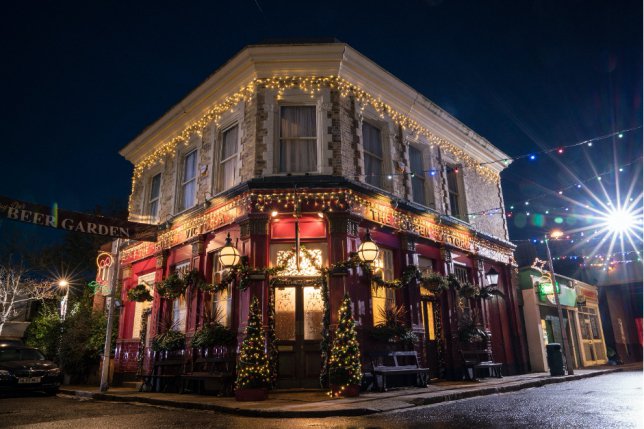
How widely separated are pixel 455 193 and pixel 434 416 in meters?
11.8

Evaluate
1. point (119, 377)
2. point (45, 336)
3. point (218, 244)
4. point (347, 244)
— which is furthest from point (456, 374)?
point (45, 336)

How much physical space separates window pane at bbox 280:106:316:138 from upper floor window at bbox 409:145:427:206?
4.36 m

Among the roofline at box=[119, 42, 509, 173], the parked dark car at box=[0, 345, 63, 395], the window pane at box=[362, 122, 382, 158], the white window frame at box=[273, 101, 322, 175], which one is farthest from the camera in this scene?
the window pane at box=[362, 122, 382, 158]

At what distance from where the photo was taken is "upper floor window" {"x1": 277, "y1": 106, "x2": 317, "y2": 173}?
13023 millimetres

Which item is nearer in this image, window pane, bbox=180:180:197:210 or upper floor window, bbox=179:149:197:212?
window pane, bbox=180:180:197:210

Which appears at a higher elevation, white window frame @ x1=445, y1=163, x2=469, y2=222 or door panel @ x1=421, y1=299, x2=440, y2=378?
white window frame @ x1=445, y1=163, x2=469, y2=222

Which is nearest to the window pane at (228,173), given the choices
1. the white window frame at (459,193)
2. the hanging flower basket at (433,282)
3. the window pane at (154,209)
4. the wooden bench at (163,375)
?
the window pane at (154,209)

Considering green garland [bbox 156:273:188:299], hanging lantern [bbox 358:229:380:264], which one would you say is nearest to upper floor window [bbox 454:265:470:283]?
hanging lantern [bbox 358:229:380:264]

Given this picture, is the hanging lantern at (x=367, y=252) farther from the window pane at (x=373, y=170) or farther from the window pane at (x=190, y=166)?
the window pane at (x=190, y=166)

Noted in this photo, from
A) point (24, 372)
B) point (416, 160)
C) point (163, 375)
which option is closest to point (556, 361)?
point (416, 160)

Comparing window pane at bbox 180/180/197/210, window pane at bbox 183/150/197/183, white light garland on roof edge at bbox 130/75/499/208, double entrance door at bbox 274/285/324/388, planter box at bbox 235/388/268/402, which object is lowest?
planter box at bbox 235/388/268/402

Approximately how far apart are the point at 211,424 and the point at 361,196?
7.42m

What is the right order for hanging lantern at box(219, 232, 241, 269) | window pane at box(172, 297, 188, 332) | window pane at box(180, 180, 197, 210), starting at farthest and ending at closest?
window pane at box(180, 180, 197, 210)
window pane at box(172, 297, 188, 332)
hanging lantern at box(219, 232, 241, 269)

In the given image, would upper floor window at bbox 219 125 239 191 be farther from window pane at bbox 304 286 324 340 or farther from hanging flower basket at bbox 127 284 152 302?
hanging flower basket at bbox 127 284 152 302
